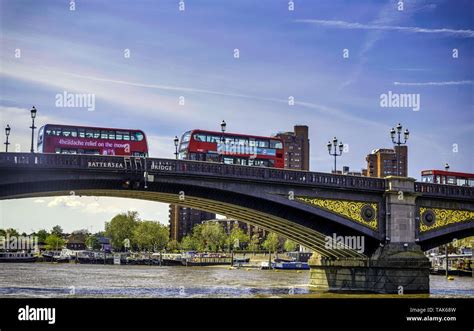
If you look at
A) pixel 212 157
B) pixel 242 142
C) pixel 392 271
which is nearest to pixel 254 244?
pixel 242 142

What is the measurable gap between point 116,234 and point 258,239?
127ft

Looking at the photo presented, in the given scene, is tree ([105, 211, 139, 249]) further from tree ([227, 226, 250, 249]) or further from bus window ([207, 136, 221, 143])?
bus window ([207, 136, 221, 143])

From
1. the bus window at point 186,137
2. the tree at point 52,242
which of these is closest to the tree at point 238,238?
the tree at point 52,242

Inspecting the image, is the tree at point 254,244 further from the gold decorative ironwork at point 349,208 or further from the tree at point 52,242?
the gold decorative ironwork at point 349,208

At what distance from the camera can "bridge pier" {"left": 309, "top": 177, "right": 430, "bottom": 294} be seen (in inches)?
2132

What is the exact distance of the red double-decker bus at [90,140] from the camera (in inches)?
2141

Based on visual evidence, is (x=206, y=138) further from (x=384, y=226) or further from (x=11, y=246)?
(x=11, y=246)

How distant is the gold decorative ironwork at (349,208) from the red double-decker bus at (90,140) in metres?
14.5

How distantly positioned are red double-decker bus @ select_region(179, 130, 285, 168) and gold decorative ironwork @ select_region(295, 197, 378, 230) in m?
11.6

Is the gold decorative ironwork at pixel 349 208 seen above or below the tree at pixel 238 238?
above

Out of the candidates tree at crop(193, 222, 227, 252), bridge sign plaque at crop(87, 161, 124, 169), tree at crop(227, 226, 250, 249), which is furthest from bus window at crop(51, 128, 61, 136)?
tree at crop(193, 222, 227, 252)
